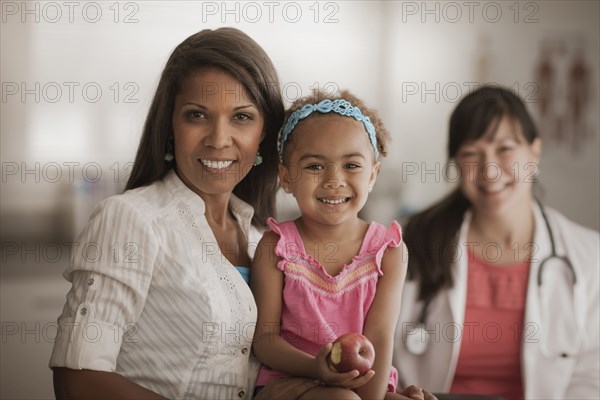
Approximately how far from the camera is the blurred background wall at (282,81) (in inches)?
97.0

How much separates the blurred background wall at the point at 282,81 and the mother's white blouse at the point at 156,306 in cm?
132

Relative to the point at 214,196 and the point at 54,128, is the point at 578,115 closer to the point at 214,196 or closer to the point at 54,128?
the point at 214,196

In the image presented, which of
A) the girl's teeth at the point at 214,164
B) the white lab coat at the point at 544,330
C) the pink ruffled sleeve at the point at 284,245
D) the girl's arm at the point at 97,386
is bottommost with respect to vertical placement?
the white lab coat at the point at 544,330

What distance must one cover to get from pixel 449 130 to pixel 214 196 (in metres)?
1.17

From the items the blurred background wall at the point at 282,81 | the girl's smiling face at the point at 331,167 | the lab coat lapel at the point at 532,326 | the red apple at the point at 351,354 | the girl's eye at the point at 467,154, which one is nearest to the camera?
the red apple at the point at 351,354

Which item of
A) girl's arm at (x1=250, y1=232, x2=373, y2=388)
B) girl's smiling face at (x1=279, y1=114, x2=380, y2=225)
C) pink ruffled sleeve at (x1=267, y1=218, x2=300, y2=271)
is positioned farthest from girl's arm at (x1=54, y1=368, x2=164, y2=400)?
girl's smiling face at (x1=279, y1=114, x2=380, y2=225)

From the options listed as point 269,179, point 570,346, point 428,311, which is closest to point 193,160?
point 269,179

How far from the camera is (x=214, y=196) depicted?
1.40 m

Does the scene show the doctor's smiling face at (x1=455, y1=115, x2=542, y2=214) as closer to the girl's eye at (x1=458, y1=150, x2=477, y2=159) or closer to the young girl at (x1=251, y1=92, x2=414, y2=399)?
the girl's eye at (x1=458, y1=150, x2=477, y2=159)

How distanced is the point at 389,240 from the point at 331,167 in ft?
0.55

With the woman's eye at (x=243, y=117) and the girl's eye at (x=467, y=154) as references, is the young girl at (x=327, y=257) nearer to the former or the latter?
the woman's eye at (x=243, y=117)

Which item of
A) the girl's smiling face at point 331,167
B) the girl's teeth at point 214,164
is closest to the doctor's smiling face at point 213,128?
→ the girl's teeth at point 214,164

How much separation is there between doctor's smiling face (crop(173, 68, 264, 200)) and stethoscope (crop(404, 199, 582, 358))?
107 centimetres

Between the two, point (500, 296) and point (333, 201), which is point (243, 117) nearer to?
point (333, 201)
